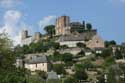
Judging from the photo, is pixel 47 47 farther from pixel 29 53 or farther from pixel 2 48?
pixel 2 48

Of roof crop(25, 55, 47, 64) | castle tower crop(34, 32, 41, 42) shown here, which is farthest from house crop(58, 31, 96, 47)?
roof crop(25, 55, 47, 64)

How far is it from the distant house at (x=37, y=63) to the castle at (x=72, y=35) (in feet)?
51.9

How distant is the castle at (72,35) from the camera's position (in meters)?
144

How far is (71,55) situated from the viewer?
5084 inches

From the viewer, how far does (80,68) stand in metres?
115

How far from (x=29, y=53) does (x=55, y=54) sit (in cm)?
946

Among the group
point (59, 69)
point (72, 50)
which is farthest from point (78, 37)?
point (59, 69)

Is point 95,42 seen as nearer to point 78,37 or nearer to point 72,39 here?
point 78,37

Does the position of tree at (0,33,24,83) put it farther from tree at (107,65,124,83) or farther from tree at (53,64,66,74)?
tree at (53,64,66,74)

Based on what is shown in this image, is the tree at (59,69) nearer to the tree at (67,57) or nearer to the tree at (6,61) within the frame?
the tree at (67,57)

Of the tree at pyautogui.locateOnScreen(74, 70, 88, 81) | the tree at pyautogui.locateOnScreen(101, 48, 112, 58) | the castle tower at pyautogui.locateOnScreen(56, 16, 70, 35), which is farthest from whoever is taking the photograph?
the castle tower at pyautogui.locateOnScreen(56, 16, 70, 35)

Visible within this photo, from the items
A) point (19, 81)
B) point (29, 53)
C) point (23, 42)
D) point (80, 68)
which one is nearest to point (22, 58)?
point (29, 53)

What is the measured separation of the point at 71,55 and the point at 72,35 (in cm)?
2001

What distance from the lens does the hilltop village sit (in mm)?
108194
